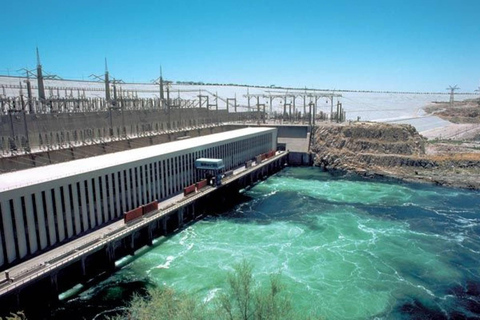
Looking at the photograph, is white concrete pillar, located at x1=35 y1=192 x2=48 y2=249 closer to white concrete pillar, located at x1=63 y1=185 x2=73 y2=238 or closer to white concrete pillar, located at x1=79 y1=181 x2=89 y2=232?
white concrete pillar, located at x1=63 y1=185 x2=73 y2=238

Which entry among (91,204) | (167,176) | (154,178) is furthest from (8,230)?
(167,176)

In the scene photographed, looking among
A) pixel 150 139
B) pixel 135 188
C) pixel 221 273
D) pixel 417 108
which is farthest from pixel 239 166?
pixel 417 108

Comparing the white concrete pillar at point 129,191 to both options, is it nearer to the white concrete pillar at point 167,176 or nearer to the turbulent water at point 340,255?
the turbulent water at point 340,255

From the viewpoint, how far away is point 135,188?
3797 cm

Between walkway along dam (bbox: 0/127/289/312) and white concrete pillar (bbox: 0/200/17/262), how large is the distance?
0.20 feet

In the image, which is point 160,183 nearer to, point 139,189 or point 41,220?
point 139,189

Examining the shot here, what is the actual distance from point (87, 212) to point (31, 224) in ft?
17.5

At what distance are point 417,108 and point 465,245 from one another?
7068 inches

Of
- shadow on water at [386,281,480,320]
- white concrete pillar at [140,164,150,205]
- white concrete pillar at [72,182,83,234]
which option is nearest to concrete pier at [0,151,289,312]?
white concrete pillar at [72,182,83,234]

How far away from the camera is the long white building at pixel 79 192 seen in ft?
86.3

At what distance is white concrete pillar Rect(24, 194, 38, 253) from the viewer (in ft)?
88.1

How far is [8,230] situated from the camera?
1009 inches

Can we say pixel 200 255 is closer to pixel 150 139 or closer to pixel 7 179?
pixel 7 179

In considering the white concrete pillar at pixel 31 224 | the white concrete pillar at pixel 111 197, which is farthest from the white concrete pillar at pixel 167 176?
the white concrete pillar at pixel 31 224
